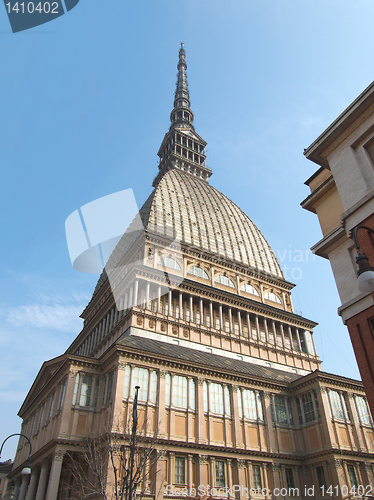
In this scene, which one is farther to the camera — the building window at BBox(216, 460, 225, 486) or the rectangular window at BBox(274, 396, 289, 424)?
the rectangular window at BBox(274, 396, 289, 424)

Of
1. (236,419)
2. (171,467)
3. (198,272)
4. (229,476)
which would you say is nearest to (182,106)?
(198,272)

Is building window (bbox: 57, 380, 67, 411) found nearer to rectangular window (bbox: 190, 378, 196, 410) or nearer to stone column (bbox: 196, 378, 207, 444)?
rectangular window (bbox: 190, 378, 196, 410)

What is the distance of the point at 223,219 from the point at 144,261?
111ft

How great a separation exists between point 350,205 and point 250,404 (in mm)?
28922

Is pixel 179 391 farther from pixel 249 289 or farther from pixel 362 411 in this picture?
pixel 249 289

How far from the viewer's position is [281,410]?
4391 centimetres

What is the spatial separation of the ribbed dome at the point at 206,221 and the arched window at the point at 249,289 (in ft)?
17.7

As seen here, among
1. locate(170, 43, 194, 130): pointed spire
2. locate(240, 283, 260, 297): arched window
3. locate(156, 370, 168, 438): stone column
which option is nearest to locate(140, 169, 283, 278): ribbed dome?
locate(240, 283, 260, 297): arched window

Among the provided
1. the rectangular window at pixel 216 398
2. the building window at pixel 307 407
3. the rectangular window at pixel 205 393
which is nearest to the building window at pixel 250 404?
the rectangular window at pixel 216 398

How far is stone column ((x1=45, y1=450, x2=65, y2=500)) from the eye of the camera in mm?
32125

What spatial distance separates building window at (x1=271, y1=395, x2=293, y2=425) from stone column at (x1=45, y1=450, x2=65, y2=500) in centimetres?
2203

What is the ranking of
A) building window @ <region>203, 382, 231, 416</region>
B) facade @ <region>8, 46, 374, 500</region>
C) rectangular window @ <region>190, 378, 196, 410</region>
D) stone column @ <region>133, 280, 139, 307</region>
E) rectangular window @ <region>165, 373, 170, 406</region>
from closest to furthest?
facade @ <region>8, 46, 374, 500</region> < rectangular window @ <region>165, 373, 170, 406</region> < rectangular window @ <region>190, 378, 196, 410</region> < building window @ <region>203, 382, 231, 416</region> < stone column @ <region>133, 280, 139, 307</region>

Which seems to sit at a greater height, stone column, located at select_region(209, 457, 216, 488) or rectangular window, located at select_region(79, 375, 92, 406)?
rectangular window, located at select_region(79, 375, 92, 406)

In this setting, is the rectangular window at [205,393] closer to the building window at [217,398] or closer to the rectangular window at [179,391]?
the building window at [217,398]
